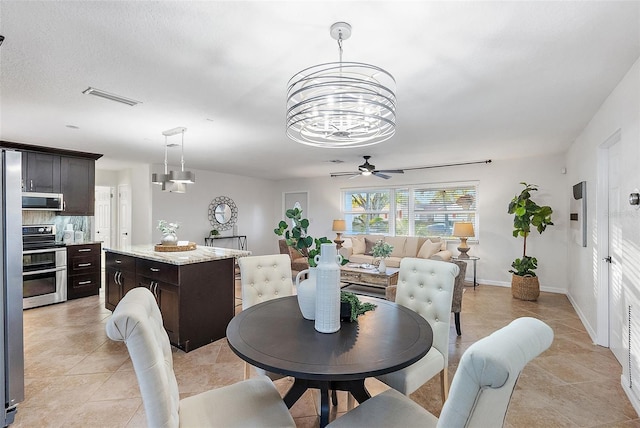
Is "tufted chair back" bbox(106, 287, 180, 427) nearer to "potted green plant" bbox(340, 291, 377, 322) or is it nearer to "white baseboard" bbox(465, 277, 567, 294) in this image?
"potted green plant" bbox(340, 291, 377, 322)

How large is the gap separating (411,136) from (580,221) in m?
2.32

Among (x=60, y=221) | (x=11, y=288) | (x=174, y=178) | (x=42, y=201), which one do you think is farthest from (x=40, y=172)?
(x=11, y=288)

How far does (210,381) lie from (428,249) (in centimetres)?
437

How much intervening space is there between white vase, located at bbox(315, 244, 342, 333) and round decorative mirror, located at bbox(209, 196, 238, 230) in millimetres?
6208

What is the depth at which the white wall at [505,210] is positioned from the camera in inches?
207

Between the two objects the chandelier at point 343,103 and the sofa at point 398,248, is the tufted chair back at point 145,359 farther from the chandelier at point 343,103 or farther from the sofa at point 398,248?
the sofa at point 398,248

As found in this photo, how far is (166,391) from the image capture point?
3.71ft

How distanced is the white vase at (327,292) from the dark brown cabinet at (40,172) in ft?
17.4

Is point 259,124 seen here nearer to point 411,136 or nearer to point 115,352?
point 411,136

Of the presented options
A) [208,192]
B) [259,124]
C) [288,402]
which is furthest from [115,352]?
[208,192]

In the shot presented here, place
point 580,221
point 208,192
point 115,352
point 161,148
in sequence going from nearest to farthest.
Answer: point 115,352
point 580,221
point 161,148
point 208,192

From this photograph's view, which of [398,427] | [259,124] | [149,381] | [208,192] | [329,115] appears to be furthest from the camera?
[208,192]

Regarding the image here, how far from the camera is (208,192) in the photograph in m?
7.18

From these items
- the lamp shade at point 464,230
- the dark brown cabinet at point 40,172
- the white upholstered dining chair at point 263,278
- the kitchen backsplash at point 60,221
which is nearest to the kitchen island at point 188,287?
the white upholstered dining chair at point 263,278
